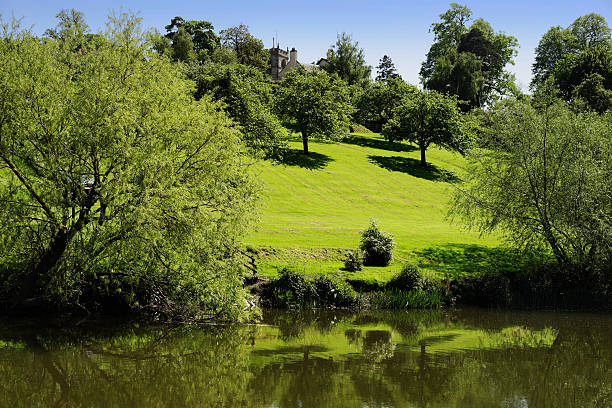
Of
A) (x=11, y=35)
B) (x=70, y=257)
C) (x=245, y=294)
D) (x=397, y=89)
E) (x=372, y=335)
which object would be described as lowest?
(x=372, y=335)

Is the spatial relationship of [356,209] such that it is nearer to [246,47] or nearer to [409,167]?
[409,167]

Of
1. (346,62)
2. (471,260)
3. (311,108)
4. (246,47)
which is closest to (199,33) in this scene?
(246,47)

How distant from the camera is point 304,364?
56.5ft

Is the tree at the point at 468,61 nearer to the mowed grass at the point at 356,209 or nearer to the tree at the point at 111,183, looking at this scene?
the mowed grass at the point at 356,209

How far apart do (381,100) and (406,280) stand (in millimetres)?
60447

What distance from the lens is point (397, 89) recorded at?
84.3m

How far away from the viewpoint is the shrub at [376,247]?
3018cm

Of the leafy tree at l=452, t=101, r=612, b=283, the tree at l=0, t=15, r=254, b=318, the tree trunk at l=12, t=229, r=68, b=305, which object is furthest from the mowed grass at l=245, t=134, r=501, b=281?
the tree trunk at l=12, t=229, r=68, b=305

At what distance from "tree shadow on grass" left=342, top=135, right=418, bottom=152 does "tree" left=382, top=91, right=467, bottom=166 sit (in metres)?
9.83

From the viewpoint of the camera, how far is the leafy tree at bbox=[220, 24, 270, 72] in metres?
113

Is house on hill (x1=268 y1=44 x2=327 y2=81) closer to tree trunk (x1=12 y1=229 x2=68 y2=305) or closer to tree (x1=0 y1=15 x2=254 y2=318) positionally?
tree (x1=0 y1=15 x2=254 y2=318)

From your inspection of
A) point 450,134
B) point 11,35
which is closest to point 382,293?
point 11,35

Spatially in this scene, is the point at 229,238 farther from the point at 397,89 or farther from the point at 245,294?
the point at 397,89

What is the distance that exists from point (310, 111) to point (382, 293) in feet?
131
